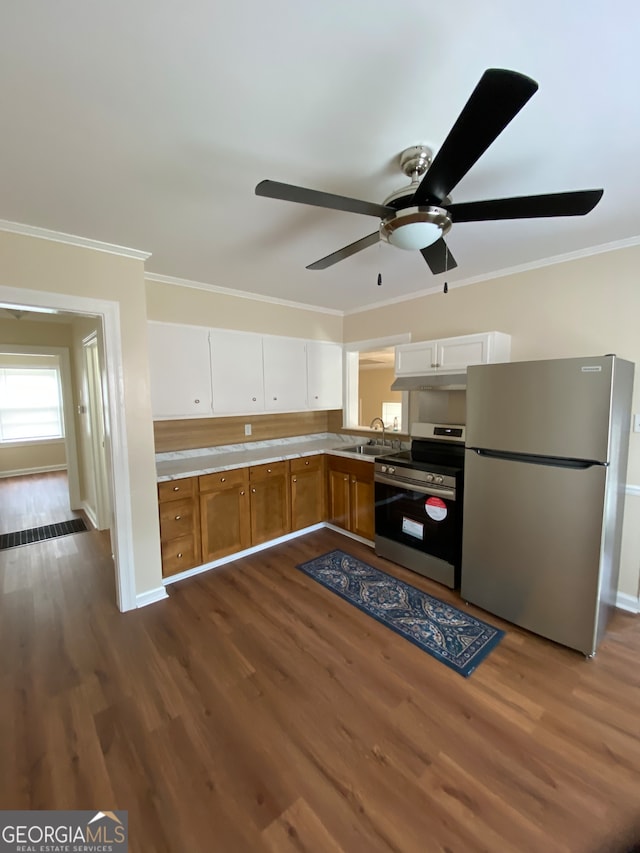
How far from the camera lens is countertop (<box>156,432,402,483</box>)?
9.98ft

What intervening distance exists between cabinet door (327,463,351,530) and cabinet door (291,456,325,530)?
0.33 feet

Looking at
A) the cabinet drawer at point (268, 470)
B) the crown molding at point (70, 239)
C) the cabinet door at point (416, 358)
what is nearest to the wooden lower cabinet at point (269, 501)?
the cabinet drawer at point (268, 470)

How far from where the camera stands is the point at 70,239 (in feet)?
7.37

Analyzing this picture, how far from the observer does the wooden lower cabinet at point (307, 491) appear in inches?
146

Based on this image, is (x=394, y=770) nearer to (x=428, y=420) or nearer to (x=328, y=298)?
(x=428, y=420)

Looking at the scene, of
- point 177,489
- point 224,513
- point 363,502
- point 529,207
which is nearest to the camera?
point 529,207

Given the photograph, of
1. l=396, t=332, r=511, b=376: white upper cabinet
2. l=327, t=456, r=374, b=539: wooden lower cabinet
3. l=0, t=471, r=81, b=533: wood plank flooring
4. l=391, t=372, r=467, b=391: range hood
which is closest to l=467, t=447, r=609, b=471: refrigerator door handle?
l=391, t=372, r=467, b=391: range hood

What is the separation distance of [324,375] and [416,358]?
1259 mm

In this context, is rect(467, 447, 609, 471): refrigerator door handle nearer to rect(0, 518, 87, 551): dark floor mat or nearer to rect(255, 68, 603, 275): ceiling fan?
rect(255, 68, 603, 275): ceiling fan

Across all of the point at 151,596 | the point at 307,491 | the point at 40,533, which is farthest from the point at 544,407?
the point at 40,533

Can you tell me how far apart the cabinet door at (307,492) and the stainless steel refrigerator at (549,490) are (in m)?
1.72

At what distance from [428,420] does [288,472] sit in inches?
59.4

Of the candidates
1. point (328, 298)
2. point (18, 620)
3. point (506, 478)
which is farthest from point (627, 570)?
point (18, 620)

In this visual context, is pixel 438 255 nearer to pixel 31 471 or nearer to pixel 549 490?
pixel 549 490
